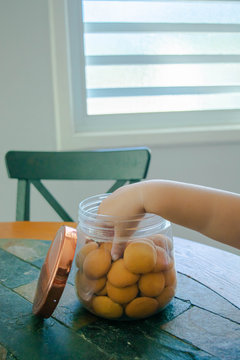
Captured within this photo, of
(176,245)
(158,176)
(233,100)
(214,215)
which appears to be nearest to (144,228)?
(214,215)

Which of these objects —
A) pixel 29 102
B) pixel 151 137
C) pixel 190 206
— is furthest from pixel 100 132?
pixel 190 206

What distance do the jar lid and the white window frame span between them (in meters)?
1.22

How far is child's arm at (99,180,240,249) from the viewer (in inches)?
18.1

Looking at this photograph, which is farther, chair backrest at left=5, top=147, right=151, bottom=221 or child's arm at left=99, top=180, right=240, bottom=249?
chair backrest at left=5, top=147, right=151, bottom=221

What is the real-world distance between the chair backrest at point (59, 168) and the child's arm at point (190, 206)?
616 millimetres

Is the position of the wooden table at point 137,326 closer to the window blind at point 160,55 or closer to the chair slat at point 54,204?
the chair slat at point 54,204

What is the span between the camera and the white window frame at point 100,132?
1.56 meters

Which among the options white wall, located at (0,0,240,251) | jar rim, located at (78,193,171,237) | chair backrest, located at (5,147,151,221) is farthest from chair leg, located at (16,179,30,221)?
jar rim, located at (78,193,171,237)

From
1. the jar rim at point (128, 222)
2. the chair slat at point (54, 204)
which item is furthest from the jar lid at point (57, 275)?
the chair slat at point (54, 204)

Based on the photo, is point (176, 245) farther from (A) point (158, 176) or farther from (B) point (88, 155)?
(A) point (158, 176)

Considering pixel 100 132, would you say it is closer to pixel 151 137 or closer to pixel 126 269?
pixel 151 137

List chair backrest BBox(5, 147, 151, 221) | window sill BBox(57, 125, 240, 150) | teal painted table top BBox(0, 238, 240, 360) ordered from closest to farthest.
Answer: teal painted table top BBox(0, 238, 240, 360)
chair backrest BBox(5, 147, 151, 221)
window sill BBox(57, 125, 240, 150)

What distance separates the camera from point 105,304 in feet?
1.46

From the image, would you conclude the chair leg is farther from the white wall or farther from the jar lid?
the jar lid
